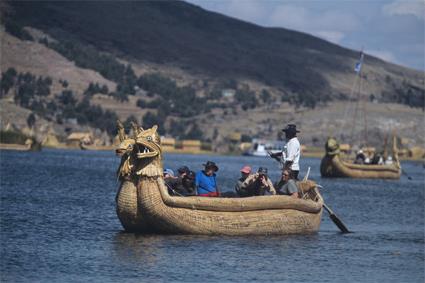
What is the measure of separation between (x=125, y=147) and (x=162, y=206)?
179cm

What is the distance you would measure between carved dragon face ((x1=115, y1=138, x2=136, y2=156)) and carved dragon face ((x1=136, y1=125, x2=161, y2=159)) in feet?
0.81

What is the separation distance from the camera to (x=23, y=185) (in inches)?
2424

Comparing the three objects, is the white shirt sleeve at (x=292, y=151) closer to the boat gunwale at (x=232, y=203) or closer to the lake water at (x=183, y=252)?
the boat gunwale at (x=232, y=203)

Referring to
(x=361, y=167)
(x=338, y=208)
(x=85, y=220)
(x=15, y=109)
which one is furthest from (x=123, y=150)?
(x=15, y=109)

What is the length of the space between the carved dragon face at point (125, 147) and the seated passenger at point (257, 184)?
12.9ft

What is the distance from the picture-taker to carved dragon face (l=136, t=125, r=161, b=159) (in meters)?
34.4

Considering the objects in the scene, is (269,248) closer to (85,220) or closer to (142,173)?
(142,173)

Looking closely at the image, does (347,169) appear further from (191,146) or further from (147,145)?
(191,146)

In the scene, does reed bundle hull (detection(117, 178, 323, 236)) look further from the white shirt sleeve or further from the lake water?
the white shirt sleeve

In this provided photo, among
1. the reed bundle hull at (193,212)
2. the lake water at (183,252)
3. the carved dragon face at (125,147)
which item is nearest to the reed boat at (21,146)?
the lake water at (183,252)

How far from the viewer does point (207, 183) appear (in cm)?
3666

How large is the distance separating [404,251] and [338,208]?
58.6 feet

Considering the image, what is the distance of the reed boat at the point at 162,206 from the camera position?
34.6 meters

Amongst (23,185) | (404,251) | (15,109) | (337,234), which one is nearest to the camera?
(404,251)
